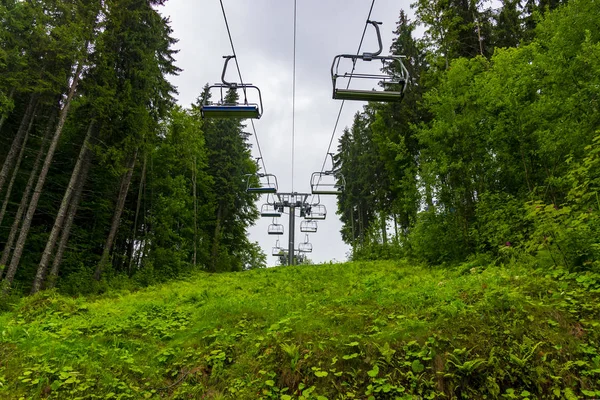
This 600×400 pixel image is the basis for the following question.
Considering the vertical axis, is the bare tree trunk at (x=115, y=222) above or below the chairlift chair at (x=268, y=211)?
below

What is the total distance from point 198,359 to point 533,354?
3884 millimetres

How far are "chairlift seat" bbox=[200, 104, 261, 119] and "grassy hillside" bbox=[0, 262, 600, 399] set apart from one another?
4651mm

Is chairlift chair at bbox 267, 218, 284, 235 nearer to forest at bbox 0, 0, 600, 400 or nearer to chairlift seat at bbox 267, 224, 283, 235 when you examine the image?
chairlift seat at bbox 267, 224, 283, 235

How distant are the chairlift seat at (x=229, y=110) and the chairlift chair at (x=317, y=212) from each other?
14155mm

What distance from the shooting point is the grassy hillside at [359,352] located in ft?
11.1

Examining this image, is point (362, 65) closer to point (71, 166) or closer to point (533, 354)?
point (533, 354)

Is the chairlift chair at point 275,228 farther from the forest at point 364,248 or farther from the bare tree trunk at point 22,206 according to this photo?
the bare tree trunk at point 22,206

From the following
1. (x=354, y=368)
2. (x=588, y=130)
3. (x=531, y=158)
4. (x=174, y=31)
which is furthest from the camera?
(x=174, y=31)

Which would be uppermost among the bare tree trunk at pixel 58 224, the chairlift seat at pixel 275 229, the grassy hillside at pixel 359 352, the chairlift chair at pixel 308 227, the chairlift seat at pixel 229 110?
the chairlift chair at pixel 308 227

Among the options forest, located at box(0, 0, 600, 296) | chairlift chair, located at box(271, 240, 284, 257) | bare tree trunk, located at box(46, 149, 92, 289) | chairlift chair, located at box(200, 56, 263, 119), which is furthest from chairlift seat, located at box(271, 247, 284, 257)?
chairlift chair, located at box(200, 56, 263, 119)

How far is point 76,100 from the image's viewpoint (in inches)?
503

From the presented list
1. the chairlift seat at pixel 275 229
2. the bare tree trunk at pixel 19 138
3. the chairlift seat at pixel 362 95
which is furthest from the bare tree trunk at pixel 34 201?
the chairlift seat at pixel 275 229

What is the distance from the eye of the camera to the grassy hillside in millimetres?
3393

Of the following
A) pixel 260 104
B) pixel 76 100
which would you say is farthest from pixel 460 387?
pixel 76 100
